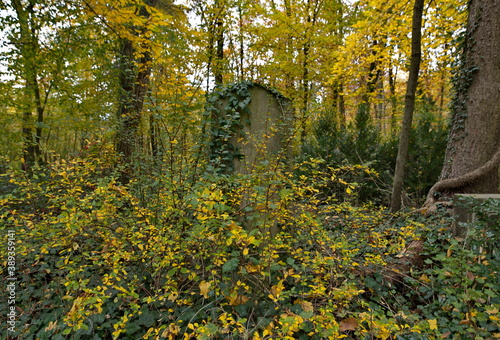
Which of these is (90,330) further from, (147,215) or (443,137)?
(443,137)

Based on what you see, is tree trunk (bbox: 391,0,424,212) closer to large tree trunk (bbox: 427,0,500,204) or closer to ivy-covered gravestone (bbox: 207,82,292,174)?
large tree trunk (bbox: 427,0,500,204)

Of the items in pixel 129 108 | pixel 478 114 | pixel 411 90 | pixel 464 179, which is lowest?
pixel 464 179

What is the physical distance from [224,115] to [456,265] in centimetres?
250

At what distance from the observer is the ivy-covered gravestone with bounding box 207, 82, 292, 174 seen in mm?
2709

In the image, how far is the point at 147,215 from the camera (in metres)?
2.43

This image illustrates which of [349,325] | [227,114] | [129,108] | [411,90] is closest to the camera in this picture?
[349,325]

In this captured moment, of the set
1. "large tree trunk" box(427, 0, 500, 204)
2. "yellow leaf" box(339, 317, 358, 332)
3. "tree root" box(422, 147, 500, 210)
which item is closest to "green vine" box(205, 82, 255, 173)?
"yellow leaf" box(339, 317, 358, 332)

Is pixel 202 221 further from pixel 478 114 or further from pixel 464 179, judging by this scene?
pixel 478 114

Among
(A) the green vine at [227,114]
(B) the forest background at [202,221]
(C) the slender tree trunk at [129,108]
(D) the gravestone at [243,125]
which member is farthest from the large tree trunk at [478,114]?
(C) the slender tree trunk at [129,108]

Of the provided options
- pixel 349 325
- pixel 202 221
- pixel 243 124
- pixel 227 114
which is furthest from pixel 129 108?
pixel 349 325

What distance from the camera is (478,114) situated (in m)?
3.46

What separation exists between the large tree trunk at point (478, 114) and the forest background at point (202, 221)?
22 cm

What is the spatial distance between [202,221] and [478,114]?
13.4ft

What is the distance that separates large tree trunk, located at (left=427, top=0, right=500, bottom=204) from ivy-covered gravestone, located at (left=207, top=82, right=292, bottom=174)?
8.78 ft
